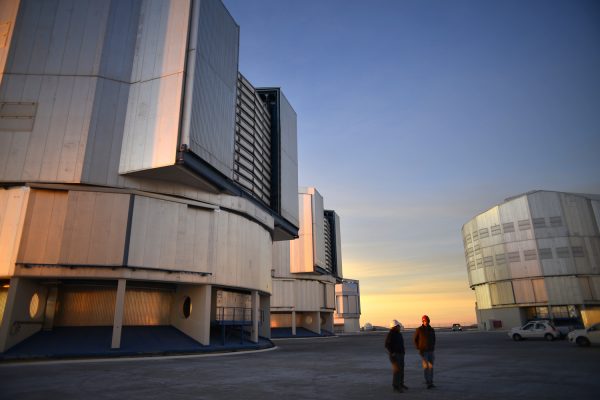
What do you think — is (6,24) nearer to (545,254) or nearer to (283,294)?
(283,294)

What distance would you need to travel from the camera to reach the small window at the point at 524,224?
63.7 m

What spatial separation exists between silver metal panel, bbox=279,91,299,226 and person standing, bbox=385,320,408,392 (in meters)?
26.7

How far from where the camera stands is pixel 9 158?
805 inches

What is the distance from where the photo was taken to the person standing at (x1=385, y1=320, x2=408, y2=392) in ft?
29.7

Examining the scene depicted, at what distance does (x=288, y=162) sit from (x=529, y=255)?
4781 cm

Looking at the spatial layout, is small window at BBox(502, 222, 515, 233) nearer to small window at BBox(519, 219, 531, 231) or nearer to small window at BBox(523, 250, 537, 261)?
small window at BBox(519, 219, 531, 231)

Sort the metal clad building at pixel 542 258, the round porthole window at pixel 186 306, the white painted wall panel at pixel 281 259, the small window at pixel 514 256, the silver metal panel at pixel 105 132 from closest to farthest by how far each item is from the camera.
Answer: the silver metal panel at pixel 105 132
the round porthole window at pixel 186 306
the white painted wall panel at pixel 281 259
the metal clad building at pixel 542 258
the small window at pixel 514 256

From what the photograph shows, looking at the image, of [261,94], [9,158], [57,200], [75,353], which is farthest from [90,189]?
[261,94]

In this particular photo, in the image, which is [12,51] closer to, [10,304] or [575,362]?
[10,304]

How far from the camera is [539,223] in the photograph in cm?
6284

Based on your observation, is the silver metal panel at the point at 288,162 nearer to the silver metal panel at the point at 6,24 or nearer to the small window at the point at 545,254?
the silver metal panel at the point at 6,24

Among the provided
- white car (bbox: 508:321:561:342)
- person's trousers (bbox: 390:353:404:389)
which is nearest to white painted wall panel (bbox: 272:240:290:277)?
white car (bbox: 508:321:561:342)

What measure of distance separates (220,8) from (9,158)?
16638mm

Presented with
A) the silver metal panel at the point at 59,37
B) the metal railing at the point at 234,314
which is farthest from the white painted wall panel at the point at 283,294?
the silver metal panel at the point at 59,37
